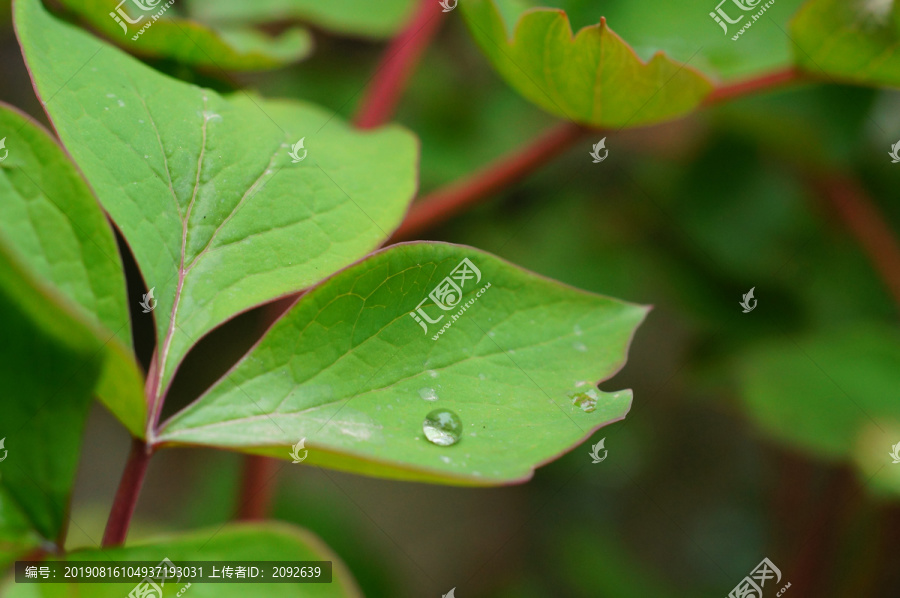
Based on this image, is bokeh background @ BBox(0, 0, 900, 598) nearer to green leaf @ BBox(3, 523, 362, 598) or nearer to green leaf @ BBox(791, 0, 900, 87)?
green leaf @ BBox(791, 0, 900, 87)

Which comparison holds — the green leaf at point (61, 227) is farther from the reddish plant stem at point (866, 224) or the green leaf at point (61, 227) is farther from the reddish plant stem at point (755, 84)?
the reddish plant stem at point (866, 224)

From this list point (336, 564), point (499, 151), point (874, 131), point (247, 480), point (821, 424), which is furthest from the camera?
point (499, 151)

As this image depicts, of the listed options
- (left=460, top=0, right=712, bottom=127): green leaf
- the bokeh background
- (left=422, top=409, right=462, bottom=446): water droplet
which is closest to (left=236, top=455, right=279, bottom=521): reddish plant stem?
the bokeh background

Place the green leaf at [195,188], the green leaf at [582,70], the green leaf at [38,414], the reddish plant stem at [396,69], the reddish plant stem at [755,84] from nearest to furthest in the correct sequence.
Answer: the green leaf at [38,414] < the green leaf at [195,188] < the green leaf at [582,70] < the reddish plant stem at [755,84] < the reddish plant stem at [396,69]

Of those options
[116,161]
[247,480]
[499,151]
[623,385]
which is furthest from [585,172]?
[116,161]

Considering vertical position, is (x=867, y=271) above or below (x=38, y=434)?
below

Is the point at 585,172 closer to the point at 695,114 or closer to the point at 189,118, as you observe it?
the point at 695,114

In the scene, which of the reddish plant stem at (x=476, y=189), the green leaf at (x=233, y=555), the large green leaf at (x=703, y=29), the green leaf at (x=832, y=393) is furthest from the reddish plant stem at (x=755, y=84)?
the green leaf at (x=233, y=555)
